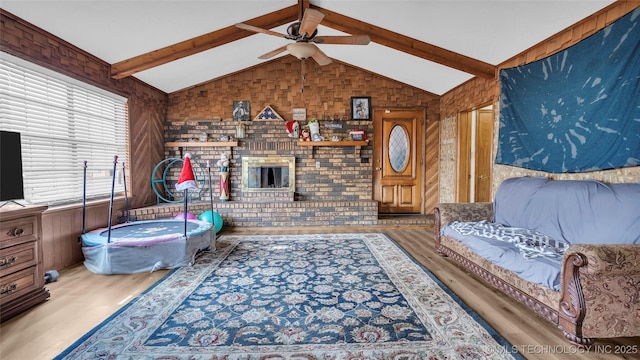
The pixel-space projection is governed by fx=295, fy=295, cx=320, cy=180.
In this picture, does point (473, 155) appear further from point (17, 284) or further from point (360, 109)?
point (17, 284)

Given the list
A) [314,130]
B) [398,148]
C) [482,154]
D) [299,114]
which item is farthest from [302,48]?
[482,154]

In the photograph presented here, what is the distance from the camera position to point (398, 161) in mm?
6207

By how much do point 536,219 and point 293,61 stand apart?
4.92 meters

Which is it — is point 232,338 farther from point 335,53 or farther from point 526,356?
point 335,53

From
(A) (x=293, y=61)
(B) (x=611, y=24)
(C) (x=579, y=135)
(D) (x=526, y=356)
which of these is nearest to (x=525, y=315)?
(D) (x=526, y=356)

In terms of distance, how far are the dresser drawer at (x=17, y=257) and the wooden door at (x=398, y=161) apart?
5.16m

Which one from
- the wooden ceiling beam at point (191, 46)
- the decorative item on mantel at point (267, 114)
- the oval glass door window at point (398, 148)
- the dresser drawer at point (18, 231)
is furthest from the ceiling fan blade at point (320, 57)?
the dresser drawer at point (18, 231)

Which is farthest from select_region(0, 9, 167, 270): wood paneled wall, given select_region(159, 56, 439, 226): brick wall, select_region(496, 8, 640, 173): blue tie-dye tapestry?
select_region(496, 8, 640, 173): blue tie-dye tapestry

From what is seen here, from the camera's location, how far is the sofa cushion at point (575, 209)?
Result: 7.13 ft

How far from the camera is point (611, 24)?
251cm

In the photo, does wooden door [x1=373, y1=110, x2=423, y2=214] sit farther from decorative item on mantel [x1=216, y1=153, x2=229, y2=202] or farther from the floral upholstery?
the floral upholstery

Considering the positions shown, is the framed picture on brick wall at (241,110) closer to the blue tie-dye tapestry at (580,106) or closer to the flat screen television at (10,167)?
the flat screen television at (10,167)

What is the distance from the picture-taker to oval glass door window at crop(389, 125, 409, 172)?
243 inches

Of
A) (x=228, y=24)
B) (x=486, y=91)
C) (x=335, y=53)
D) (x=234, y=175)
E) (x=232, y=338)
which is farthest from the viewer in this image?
(x=234, y=175)
